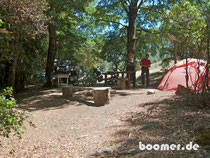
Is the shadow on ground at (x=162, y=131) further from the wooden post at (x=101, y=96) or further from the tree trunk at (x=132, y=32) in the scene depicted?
the tree trunk at (x=132, y=32)

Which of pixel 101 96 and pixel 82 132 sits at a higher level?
pixel 101 96

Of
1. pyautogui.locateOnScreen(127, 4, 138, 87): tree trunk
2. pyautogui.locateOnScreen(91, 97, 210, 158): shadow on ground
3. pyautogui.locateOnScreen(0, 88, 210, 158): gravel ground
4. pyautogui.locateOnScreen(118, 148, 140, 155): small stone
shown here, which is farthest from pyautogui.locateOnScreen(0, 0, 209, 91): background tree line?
pyautogui.locateOnScreen(118, 148, 140, 155): small stone

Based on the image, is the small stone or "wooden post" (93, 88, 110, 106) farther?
"wooden post" (93, 88, 110, 106)

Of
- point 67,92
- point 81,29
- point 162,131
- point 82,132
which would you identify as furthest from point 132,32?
point 162,131

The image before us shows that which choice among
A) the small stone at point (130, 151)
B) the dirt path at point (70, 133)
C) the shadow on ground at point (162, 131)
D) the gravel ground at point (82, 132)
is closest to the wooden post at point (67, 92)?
the dirt path at point (70, 133)

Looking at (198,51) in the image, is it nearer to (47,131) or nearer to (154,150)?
(154,150)

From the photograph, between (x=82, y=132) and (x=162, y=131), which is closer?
(x=162, y=131)

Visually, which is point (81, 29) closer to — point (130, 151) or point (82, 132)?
point (82, 132)

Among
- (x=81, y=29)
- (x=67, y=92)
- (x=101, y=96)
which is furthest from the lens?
(x=81, y=29)

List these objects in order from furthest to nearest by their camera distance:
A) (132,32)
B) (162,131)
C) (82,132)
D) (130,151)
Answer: (132,32), (82,132), (162,131), (130,151)

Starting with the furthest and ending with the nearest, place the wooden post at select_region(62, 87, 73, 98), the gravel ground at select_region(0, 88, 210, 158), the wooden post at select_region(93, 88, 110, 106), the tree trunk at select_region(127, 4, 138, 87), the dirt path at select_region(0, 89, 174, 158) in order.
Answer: the tree trunk at select_region(127, 4, 138, 87)
the wooden post at select_region(62, 87, 73, 98)
the wooden post at select_region(93, 88, 110, 106)
the dirt path at select_region(0, 89, 174, 158)
the gravel ground at select_region(0, 88, 210, 158)

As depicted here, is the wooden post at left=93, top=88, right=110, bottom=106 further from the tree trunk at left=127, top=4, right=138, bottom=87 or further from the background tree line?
the tree trunk at left=127, top=4, right=138, bottom=87

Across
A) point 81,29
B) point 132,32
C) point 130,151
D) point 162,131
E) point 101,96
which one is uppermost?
point 81,29

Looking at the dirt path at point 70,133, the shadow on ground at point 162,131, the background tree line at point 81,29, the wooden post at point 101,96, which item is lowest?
the dirt path at point 70,133
